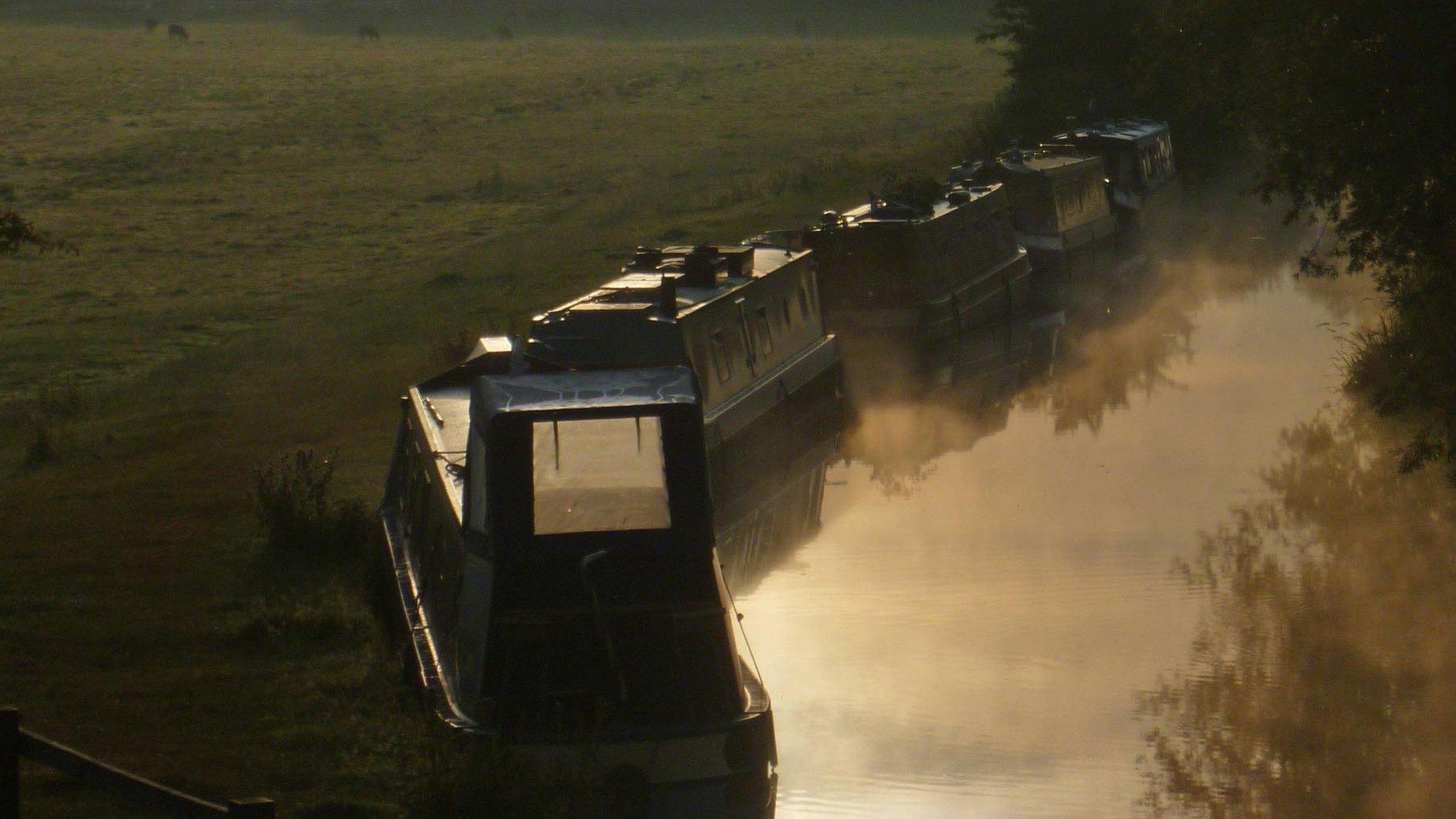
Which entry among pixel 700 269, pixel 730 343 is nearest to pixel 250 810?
pixel 730 343

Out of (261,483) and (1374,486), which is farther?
(1374,486)

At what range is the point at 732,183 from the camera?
45625 mm

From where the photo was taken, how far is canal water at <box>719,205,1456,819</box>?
1238 centimetres

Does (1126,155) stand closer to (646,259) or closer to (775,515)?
(646,259)

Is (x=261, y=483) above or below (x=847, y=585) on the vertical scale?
above

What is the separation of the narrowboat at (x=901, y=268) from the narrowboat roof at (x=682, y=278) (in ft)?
10.3

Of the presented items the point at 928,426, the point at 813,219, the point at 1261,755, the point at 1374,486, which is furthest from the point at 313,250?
the point at 1261,755

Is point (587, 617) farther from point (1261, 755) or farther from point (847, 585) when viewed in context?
point (847, 585)

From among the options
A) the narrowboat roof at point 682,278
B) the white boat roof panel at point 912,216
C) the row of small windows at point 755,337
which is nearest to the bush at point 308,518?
the narrowboat roof at point 682,278

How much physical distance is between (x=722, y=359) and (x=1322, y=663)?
7727 mm

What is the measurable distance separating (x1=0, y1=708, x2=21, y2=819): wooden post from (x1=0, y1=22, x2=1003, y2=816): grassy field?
2928mm

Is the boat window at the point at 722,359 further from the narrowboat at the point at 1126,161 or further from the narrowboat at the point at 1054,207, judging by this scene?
the narrowboat at the point at 1126,161

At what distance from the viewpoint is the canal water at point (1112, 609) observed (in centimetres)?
1238

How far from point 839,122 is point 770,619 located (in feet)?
152
